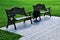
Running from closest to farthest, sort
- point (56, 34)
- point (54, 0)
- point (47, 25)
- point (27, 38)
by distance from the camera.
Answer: point (27, 38) < point (56, 34) < point (47, 25) < point (54, 0)

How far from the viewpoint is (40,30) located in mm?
9930

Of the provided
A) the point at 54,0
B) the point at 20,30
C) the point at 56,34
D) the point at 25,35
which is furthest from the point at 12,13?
the point at 54,0

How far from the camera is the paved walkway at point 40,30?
8.76 metres

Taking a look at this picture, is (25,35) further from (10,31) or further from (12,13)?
(12,13)

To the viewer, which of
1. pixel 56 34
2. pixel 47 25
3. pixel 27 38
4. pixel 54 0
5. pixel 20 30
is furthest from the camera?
pixel 54 0

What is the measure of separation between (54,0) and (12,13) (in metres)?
12.4

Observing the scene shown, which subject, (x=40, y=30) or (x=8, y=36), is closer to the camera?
(x=8, y=36)

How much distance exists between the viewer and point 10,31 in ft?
32.0

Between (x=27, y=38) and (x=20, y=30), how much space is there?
140 centimetres

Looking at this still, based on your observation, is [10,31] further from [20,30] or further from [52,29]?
[52,29]

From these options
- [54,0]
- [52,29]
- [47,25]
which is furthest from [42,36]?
[54,0]

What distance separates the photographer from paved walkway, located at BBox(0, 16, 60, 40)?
28.7 ft

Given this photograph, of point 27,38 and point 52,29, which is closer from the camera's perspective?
point 27,38

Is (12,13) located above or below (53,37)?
above
